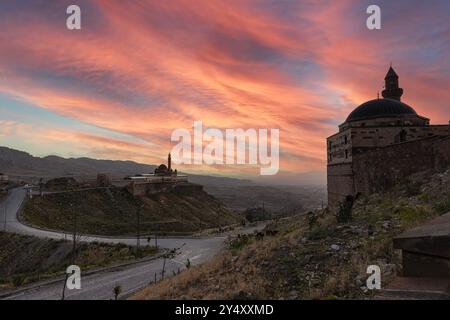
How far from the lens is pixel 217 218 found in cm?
7406

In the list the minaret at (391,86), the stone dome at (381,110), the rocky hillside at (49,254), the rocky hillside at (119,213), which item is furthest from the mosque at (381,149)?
the rocky hillside at (119,213)

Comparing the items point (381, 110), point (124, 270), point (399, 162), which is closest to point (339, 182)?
point (381, 110)

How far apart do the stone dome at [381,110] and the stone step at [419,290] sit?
30086 mm

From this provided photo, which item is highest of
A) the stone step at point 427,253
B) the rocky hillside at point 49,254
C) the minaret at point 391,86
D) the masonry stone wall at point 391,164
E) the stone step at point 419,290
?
the minaret at point 391,86

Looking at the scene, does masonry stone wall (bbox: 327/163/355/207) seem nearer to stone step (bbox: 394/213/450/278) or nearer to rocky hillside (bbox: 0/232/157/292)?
rocky hillside (bbox: 0/232/157/292)

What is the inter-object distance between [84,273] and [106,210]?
113ft

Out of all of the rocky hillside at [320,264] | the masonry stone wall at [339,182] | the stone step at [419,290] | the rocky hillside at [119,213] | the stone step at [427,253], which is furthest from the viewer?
the rocky hillside at [119,213]

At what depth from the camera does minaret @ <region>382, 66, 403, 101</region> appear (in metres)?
42.9

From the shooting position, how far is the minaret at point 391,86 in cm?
4291

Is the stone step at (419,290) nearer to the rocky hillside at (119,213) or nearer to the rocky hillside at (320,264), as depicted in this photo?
the rocky hillside at (320,264)

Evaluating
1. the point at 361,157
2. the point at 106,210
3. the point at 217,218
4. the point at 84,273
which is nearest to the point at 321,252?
the point at 361,157

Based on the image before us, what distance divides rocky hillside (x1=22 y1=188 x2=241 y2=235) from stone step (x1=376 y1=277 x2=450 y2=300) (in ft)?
142
